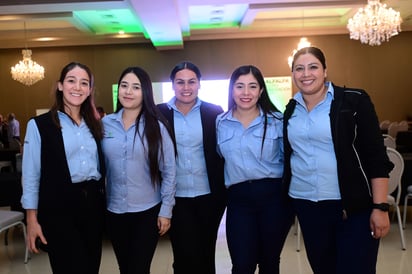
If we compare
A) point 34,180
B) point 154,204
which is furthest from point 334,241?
point 34,180

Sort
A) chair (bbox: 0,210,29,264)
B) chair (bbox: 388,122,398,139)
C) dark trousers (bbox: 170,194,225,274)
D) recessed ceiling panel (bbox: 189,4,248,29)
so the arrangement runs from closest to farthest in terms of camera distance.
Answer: dark trousers (bbox: 170,194,225,274) < chair (bbox: 0,210,29,264) < recessed ceiling panel (bbox: 189,4,248,29) < chair (bbox: 388,122,398,139)

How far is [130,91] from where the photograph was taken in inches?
81.4

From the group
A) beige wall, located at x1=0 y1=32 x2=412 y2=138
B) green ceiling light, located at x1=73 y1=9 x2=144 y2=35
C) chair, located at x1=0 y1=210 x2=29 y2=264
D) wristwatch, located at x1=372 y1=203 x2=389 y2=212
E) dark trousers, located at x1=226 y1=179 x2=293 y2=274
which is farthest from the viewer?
beige wall, located at x1=0 y1=32 x2=412 y2=138

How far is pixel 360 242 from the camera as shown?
1.82 meters

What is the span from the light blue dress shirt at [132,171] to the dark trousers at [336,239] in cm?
72

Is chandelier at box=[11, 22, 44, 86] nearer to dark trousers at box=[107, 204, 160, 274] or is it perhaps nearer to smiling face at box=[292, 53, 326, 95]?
dark trousers at box=[107, 204, 160, 274]

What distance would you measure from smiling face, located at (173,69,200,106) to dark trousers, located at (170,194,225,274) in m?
0.62

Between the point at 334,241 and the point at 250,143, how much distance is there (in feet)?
2.24

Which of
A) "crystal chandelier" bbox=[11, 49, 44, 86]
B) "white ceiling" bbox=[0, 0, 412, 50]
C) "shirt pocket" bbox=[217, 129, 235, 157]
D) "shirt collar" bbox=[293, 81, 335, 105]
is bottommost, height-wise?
"shirt pocket" bbox=[217, 129, 235, 157]

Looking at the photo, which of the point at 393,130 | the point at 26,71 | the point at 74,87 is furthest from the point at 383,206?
the point at 26,71

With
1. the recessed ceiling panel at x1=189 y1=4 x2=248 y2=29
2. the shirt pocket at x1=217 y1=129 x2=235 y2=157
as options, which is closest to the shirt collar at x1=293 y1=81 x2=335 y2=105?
the shirt pocket at x1=217 y1=129 x2=235 y2=157

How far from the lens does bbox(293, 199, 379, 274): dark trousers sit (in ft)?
Result: 5.96

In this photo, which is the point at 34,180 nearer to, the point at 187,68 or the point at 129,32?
the point at 187,68

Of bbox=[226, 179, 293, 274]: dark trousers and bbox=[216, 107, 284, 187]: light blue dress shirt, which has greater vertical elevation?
Answer: bbox=[216, 107, 284, 187]: light blue dress shirt
